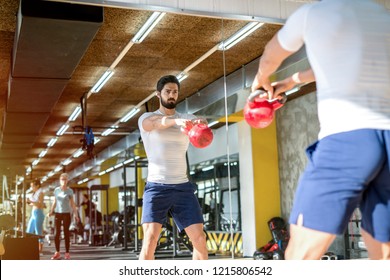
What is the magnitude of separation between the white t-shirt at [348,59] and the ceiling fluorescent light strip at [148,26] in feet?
10.3

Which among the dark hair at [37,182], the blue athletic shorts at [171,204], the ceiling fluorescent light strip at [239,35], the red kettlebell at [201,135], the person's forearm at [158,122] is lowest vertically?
the blue athletic shorts at [171,204]

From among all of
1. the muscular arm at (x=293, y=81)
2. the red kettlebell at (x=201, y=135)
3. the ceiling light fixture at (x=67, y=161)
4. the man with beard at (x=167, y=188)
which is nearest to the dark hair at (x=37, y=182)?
the ceiling light fixture at (x=67, y=161)

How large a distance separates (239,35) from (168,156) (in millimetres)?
1799

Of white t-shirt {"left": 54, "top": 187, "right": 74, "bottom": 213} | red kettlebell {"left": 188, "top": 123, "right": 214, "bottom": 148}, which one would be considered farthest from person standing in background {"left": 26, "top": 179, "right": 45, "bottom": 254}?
red kettlebell {"left": 188, "top": 123, "right": 214, "bottom": 148}

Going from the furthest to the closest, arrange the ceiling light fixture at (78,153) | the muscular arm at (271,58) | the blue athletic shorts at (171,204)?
1. the ceiling light fixture at (78,153)
2. the blue athletic shorts at (171,204)
3. the muscular arm at (271,58)

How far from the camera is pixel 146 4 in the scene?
4.21 meters

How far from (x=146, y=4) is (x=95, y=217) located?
4.98 m

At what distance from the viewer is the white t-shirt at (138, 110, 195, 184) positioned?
3246mm

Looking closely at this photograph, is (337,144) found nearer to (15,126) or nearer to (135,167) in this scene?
(135,167)

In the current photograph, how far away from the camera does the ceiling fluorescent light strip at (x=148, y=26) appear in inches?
184

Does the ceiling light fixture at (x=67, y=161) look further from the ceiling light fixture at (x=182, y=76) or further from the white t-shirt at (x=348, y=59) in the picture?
the white t-shirt at (x=348, y=59)

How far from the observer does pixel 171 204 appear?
3.22 m

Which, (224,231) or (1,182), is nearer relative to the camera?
(224,231)
